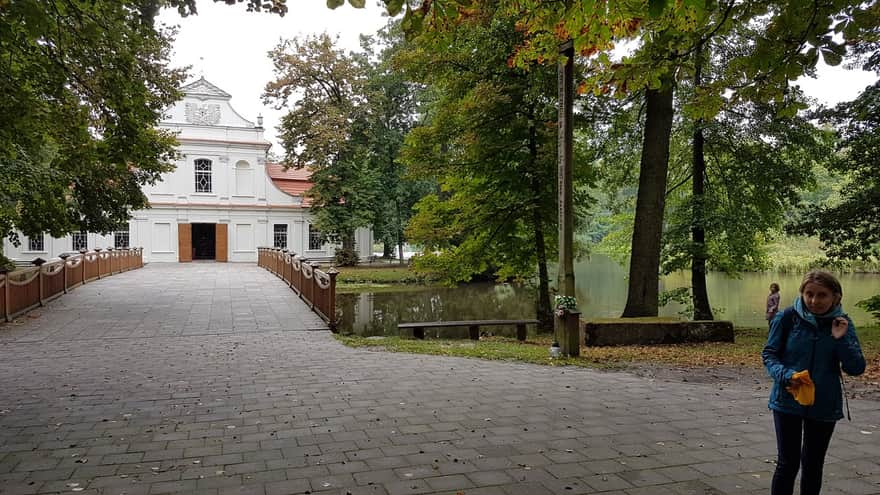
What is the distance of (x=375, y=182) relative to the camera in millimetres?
35969

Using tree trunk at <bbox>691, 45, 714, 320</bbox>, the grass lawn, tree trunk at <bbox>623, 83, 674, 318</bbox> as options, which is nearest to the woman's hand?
the grass lawn

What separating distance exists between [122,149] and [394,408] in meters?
6.20

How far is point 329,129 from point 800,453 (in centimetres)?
3273

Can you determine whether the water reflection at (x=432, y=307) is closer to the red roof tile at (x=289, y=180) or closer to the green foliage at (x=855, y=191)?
the green foliage at (x=855, y=191)

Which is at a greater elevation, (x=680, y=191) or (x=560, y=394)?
(x=680, y=191)

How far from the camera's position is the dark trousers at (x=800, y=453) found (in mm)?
3053

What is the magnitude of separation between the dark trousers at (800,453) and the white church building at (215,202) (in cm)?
3684

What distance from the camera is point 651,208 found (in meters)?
12.3

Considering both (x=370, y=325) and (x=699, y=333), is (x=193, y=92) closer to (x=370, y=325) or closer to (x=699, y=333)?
(x=370, y=325)

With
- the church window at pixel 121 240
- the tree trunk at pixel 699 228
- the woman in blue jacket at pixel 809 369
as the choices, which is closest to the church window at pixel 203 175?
the church window at pixel 121 240

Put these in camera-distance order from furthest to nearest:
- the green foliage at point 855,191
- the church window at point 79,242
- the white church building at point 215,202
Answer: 1. the white church building at point 215,202
2. the church window at point 79,242
3. the green foliage at point 855,191

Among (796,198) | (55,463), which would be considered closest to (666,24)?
(55,463)

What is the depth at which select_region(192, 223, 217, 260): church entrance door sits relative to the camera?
3859 cm

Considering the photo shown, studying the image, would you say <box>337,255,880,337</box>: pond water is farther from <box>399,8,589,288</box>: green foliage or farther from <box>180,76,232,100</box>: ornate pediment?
<box>180,76,232,100</box>: ornate pediment
